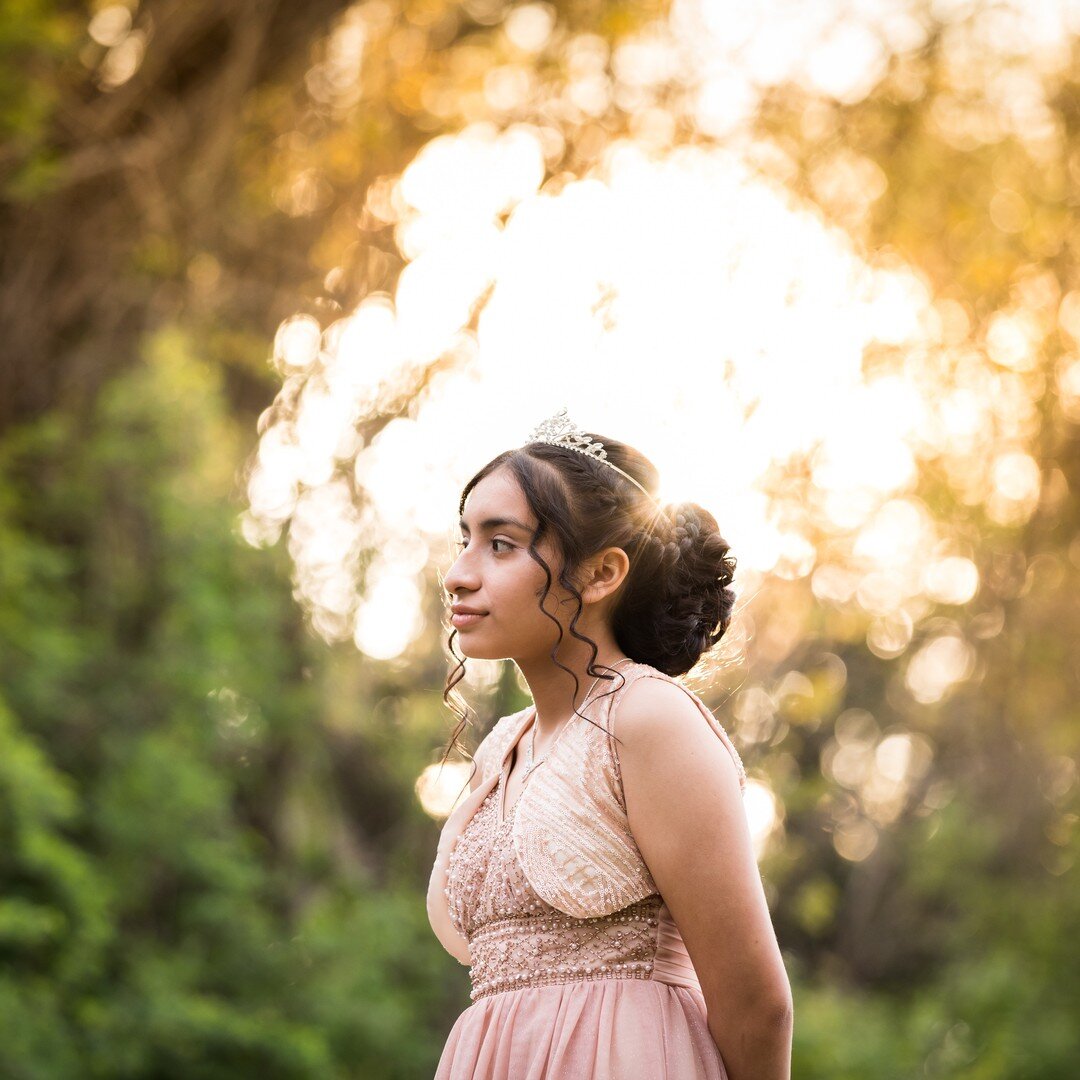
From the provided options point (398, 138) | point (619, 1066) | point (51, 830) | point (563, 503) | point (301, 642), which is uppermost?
point (398, 138)

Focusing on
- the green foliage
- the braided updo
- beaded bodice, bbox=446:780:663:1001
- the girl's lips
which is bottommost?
beaded bodice, bbox=446:780:663:1001

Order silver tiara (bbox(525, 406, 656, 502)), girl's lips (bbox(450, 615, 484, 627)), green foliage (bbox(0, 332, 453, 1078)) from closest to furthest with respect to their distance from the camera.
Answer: girl's lips (bbox(450, 615, 484, 627)) → silver tiara (bbox(525, 406, 656, 502)) → green foliage (bbox(0, 332, 453, 1078))

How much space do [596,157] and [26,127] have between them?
138 inches

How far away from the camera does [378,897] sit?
420 inches

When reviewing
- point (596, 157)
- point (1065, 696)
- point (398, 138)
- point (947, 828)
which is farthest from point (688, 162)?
point (947, 828)

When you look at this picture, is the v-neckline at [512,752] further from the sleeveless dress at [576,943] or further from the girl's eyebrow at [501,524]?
the girl's eyebrow at [501,524]

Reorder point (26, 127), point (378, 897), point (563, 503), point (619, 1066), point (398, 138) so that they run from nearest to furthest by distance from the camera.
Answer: point (619, 1066)
point (563, 503)
point (26, 127)
point (398, 138)
point (378, 897)

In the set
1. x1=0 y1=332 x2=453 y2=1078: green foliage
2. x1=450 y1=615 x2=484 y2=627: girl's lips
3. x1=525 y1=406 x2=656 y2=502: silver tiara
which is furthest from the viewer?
x1=0 y1=332 x2=453 y2=1078: green foliage

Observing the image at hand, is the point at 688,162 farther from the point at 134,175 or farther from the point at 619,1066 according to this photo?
the point at 619,1066

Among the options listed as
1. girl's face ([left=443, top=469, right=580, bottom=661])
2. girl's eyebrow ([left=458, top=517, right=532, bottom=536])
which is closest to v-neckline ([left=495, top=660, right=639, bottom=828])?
girl's face ([left=443, top=469, right=580, bottom=661])

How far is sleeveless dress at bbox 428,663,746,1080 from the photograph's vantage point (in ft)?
6.75

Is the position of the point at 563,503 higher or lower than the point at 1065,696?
lower

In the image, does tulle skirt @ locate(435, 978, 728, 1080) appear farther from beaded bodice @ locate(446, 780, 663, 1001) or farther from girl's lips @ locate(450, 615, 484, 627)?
girl's lips @ locate(450, 615, 484, 627)

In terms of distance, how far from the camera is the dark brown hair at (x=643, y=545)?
2.27 m
